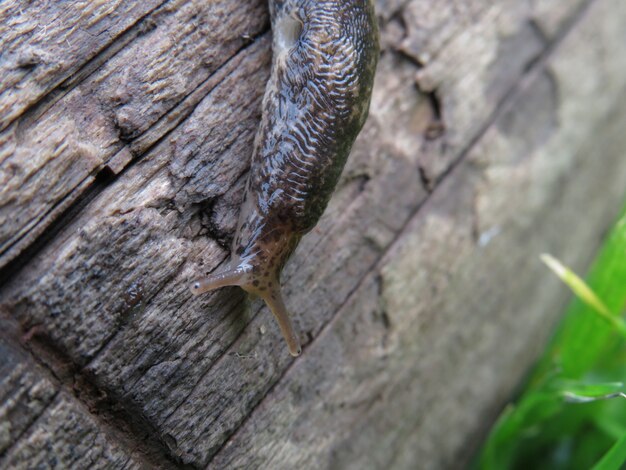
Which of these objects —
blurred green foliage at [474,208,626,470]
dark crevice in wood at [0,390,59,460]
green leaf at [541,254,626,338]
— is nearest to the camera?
dark crevice in wood at [0,390,59,460]

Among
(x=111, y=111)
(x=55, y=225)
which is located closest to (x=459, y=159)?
(x=111, y=111)

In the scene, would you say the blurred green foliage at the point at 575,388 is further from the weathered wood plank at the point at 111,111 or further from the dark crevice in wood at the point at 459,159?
the weathered wood plank at the point at 111,111

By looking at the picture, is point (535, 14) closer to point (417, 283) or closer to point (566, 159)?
point (566, 159)

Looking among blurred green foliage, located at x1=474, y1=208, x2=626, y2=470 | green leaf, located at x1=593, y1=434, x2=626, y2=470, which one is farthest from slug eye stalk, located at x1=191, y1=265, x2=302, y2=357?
blurred green foliage, located at x1=474, y1=208, x2=626, y2=470

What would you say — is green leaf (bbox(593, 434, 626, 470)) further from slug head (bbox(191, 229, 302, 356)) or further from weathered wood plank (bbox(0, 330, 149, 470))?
weathered wood plank (bbox(0, 330, 149, 470))

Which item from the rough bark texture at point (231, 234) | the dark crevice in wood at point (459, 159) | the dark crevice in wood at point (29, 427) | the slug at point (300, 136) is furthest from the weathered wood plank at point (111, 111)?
the dark crevice in wood at point (459, 159)

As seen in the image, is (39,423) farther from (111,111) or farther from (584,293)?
(584,293)

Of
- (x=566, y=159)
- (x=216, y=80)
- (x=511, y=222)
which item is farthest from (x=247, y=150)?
(x=566, y=159)
